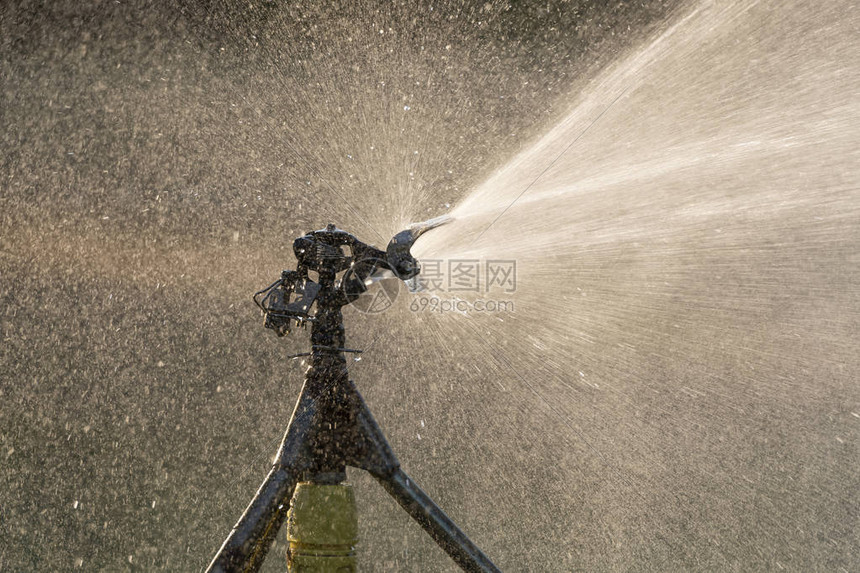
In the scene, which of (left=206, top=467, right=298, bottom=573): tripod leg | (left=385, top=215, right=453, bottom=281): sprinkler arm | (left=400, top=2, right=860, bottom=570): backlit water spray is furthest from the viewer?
(left=400, top=2, right=860, bottom=570): backlit water spray

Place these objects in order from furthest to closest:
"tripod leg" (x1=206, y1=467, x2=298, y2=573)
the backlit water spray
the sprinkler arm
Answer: the backlit water spray
the sprinkler arm
"tripod leg" (x1=206, y1=467, x2=298, y2=573)

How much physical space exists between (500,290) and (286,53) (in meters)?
0.56

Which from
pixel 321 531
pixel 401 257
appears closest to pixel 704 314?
pixel 401 257

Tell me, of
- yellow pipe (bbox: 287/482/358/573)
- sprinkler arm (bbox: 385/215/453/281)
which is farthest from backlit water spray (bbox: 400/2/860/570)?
yellow pipe (bbox: 287/482/358/573)

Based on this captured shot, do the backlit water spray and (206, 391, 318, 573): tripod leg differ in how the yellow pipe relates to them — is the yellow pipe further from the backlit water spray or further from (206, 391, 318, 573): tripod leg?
the backlit water spray

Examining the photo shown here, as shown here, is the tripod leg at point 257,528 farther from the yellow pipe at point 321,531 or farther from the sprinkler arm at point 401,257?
the sprinkler arm at point 401,257

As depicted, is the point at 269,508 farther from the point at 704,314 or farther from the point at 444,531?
the point at 704,314

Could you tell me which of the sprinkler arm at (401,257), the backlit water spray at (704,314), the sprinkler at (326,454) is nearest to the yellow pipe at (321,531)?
the sprinkler at (326,454)

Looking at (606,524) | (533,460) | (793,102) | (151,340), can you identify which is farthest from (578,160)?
(151,340)

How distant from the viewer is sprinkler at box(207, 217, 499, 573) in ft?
2.09

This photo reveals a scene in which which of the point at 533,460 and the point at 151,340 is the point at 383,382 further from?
the point at 151,340

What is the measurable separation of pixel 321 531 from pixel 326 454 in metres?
0.07

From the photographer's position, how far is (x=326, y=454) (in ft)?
2.23

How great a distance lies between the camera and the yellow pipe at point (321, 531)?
64 centimetres
